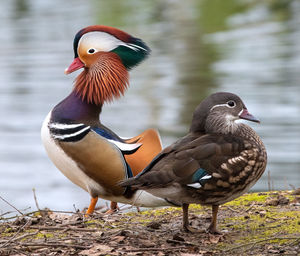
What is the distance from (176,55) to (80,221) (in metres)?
11.8

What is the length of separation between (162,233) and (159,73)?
34.5 feet

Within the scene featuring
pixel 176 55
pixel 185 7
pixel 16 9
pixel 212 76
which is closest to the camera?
pixel 212 76

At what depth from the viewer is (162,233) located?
13.1ft

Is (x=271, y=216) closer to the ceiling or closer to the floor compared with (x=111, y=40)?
closer to the floor

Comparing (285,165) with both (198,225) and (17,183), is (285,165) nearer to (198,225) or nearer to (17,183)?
(17,183)

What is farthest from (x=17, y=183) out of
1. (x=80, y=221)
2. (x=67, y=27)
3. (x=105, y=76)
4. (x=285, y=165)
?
(x=67, y=27)

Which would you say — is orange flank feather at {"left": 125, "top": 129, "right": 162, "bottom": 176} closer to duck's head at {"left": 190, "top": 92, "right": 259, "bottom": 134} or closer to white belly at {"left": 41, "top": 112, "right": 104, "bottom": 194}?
white belly at {"left": 41, "top": 112, "right": 104, "bottom": 194}

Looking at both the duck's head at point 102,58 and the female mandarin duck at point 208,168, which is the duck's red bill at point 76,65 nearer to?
the duck's head at point 102,58

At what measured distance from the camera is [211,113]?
402 cm

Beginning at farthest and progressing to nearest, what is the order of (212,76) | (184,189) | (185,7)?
(185,7)
(212,76)
(184,189)

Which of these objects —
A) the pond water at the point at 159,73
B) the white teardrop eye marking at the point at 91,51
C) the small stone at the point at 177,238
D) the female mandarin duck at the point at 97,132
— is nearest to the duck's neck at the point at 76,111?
the female mandarin duck at the point at 97,132

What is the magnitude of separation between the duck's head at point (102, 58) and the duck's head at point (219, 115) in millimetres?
977

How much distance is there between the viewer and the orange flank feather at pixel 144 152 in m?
4.72

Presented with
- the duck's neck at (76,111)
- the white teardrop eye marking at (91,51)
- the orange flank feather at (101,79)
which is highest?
the white teardrop eye marking at (91,51)
